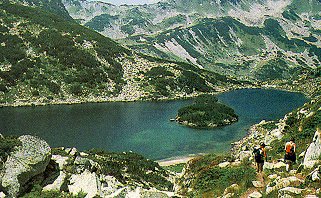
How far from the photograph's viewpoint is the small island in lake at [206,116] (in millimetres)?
91062

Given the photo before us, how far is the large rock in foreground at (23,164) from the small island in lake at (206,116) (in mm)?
69943

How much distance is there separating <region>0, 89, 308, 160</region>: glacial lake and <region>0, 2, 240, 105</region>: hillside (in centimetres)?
1317

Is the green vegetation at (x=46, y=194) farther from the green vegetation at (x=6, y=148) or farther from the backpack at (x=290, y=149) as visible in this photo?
the backpack at (x=290, y=149)

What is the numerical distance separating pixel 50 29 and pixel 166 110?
3291 inches

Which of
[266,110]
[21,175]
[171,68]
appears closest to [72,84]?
[171,68]

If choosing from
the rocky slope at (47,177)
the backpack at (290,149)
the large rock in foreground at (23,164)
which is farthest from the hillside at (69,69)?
the backpack at (290,149)

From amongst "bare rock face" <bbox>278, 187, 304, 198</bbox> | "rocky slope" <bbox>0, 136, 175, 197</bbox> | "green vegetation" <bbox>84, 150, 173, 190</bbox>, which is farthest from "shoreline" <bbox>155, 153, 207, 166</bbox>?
"bare rock face" <bbox>278, 187, 304, 198</bbox>

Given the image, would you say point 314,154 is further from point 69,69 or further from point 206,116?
point 69,69

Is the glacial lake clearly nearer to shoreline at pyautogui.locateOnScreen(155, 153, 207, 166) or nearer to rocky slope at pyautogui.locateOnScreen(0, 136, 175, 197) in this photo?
shoreline at pyautogui.locateOnScreen(155, 153, 207, 166)

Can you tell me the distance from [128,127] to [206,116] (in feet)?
74.9

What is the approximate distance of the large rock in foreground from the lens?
66.0ft

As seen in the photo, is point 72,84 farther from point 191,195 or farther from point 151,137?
point 191,195

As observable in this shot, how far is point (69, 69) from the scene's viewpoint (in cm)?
14162

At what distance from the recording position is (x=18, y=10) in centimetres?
16988
